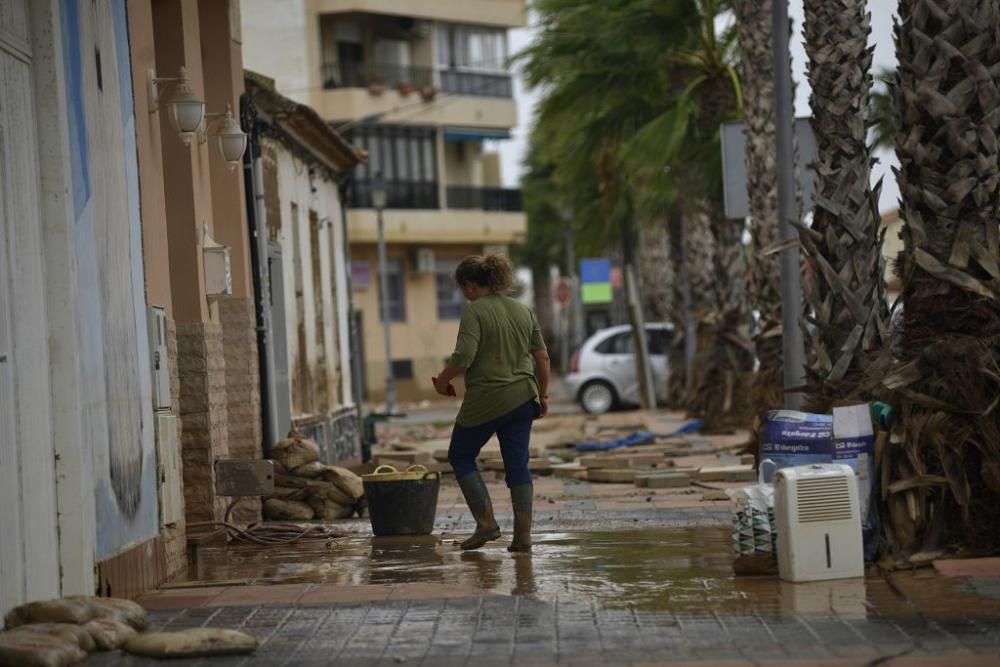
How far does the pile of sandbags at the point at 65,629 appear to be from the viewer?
7102mm

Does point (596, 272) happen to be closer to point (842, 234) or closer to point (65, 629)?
point (842, 234)

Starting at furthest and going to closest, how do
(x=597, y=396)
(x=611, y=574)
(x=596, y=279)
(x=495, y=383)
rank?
1. (x=596, y=279)
2. (x=597, y=396)
3. (x=495, y=383)
4. (x=611, y=574)

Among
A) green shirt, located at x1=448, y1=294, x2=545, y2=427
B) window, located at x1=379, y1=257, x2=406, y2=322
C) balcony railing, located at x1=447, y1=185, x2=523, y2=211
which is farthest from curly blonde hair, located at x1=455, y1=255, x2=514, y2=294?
balcony railing, located at x1=447, y1=185, x2=523, y2=211

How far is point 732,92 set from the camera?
27.1 m

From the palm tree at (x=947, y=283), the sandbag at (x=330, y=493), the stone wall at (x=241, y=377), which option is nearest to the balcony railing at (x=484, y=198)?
the stone wall at (x=241, y=377)

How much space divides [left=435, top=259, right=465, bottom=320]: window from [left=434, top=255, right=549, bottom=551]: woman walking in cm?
4365

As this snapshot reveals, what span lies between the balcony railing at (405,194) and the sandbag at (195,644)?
4456cm

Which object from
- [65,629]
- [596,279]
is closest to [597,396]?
[596,279]

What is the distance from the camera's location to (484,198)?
55438mm

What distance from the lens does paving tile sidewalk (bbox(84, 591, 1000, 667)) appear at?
7.08 m

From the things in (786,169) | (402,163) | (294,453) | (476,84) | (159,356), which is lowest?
(294,453)

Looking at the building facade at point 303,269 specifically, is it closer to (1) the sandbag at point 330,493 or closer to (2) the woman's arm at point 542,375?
(1) the sandbag at point 330,493

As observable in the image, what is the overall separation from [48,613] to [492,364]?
3659mm

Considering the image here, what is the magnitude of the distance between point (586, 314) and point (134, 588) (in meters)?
70.1
